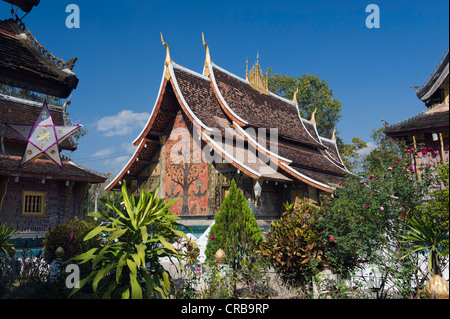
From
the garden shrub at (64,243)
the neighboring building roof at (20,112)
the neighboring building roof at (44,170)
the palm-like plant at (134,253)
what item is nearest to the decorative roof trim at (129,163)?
the neighboring building roof at (44,170)

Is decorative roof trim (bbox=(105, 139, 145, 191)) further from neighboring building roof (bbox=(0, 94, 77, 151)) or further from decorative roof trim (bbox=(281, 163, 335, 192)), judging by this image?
decorative roof trim (bbox=(281, 163, 335, 192))

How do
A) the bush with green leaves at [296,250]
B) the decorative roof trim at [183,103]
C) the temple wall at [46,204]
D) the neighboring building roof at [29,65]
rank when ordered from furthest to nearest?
the temple wall at [46,204] → the decorative roof trim at [183,103] → the bush with green leaves at [296,250] → the neighboring building roof at [29,65]

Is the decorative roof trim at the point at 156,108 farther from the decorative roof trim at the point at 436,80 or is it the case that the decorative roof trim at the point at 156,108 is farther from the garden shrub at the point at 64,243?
the decorative roof trim at the point at 436,80

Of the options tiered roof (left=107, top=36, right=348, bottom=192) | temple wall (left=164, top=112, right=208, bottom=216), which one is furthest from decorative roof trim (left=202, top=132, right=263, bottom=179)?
temple wall (left=164, top=112, right=208, bottom=216)

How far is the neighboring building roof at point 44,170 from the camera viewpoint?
1498 centimetres

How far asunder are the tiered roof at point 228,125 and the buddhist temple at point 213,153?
1.5 inches

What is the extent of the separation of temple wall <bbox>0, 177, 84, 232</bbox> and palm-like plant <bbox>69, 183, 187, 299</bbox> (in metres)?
10.0

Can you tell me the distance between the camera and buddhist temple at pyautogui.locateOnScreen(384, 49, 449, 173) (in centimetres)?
555

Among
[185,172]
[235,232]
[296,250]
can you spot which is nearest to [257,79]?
[185,172]

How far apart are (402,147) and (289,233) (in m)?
2.75

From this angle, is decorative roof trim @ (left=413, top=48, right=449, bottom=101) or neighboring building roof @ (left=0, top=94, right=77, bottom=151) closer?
decorative roof trim @ (left=413, top=48, right=449, bottom=101)

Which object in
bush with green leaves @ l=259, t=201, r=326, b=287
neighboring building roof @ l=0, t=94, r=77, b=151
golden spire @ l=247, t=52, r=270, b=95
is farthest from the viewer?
golden spire @ l=247, t=52, r=270, b=95
